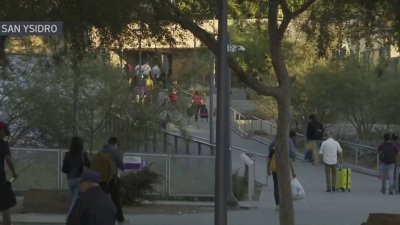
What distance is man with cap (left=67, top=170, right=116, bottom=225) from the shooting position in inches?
288

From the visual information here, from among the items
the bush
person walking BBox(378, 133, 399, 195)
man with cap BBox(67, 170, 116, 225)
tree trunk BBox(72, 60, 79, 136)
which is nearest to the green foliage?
person walking BBox(378, 133, 399, 195)

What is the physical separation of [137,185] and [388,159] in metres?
7.09

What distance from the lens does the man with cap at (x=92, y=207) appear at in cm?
731

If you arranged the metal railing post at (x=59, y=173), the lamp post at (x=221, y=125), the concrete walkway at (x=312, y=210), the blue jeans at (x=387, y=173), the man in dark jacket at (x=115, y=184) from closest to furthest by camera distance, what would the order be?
the lamp post at (x=221, y=125), the man in dark jacket at (x=115, y=184), the concrete walkway at (x=312, y=210), the metal railing post at (x=59, y=173), the blue jeans at (x=387, y=173)

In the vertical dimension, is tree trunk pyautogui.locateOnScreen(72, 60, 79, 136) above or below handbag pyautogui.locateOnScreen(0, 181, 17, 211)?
above

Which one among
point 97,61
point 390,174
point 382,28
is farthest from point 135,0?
point 390,174

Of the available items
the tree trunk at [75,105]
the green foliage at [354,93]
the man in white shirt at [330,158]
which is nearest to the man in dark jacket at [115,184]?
the tree trunk at [75,105]

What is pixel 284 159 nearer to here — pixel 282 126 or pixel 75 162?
pixel 282 126

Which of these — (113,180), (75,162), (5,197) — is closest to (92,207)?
(5,197)

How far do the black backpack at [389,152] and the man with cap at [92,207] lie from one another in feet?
48.5

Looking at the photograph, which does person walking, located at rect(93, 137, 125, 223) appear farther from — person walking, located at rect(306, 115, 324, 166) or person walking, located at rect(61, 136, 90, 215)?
person walking, located at rect(306, 115, 324, 166)

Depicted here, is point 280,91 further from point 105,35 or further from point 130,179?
point 130,179

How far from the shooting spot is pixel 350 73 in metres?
34.0

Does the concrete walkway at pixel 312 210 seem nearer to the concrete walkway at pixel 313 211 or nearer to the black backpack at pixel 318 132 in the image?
the concrete walkway at pixel 313 211
